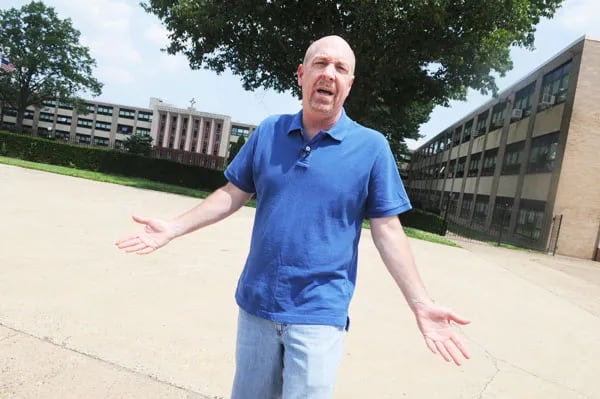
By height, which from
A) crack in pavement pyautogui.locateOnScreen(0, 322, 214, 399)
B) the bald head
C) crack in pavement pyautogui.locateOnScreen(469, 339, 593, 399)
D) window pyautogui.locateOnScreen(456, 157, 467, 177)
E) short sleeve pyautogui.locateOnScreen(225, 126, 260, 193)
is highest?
window pyautogui.locateOnScreen(456, 157, 467, 177)

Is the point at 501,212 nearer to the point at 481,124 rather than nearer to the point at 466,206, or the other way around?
the point at 466,206

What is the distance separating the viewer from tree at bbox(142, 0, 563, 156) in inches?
667

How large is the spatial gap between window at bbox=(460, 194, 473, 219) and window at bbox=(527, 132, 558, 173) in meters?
11.5

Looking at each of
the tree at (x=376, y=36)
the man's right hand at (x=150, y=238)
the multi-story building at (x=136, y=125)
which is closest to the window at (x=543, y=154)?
the tree at (x=376, y=36)

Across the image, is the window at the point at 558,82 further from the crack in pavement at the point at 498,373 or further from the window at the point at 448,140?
the crack in pavement at the point at 498,373

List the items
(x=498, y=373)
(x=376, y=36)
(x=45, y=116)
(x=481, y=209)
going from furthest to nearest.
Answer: (x=45, y=116) → (x=481, y=209) → (x=376, y=36) → (x=498, y=373)

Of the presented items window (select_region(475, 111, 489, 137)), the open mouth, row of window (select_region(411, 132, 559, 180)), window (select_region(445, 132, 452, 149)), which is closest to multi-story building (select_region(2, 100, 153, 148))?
window (select_region(445, 132, 452, 149))

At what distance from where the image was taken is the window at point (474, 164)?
37.0m

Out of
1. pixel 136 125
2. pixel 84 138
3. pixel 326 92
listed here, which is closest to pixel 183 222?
pixel 326 92

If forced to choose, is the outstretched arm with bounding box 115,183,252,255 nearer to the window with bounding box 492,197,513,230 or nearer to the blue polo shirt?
the blue polo shirt

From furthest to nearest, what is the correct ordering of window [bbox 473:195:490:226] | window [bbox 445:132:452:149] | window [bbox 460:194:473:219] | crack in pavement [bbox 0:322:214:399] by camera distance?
window [bbox 445:132:452:149]
window [bbox 460:194:473:219]
window [bbox 473:195:490:226]
crack in pavement [bbox 0:322:214:399]

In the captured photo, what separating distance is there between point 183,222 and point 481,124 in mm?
40961

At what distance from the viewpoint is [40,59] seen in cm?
4934

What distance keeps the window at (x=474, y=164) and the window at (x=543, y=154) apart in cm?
1084
